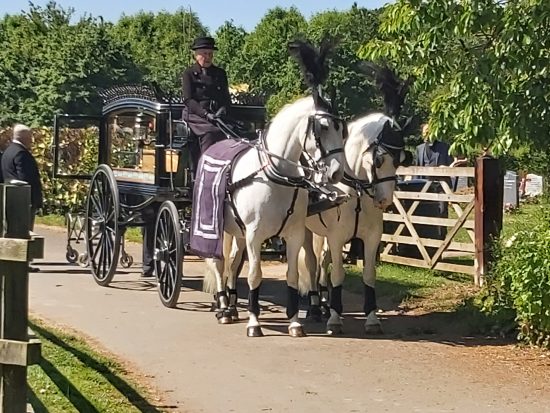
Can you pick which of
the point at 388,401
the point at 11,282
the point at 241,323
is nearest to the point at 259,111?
the point at 241,323

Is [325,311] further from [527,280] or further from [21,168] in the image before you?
[21,168]

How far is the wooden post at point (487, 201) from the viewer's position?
13398mm

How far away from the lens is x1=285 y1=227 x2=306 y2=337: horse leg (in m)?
10.9

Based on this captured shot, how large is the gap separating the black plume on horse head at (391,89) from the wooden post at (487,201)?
2456 mm

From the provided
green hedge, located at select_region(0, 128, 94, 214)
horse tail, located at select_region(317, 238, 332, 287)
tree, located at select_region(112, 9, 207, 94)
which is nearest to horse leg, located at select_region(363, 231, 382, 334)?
horse tail, located at select_region(317, 238, 332, 287)

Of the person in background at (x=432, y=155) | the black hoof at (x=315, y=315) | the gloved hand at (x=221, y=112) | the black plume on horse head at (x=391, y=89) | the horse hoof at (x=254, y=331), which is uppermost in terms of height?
the black plume on horse head at (x=391, y=89)

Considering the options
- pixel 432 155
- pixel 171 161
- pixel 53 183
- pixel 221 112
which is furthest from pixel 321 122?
pixel 53 183

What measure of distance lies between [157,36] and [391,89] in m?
51.8

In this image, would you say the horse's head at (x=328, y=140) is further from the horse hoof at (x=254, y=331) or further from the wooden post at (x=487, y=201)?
the wooden post at (x=487, y=201)

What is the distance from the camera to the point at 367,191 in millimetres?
11000

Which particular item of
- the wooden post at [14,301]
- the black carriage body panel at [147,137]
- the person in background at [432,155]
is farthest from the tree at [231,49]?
the wooden post at [14,301]

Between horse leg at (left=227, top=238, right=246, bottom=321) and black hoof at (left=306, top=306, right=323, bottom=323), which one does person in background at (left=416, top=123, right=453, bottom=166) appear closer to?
A: horse leg at (left=227, top=238, right=246, bottom=321)

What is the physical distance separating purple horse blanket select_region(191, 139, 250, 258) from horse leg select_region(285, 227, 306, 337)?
853 mm

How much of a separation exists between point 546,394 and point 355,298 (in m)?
5.57
